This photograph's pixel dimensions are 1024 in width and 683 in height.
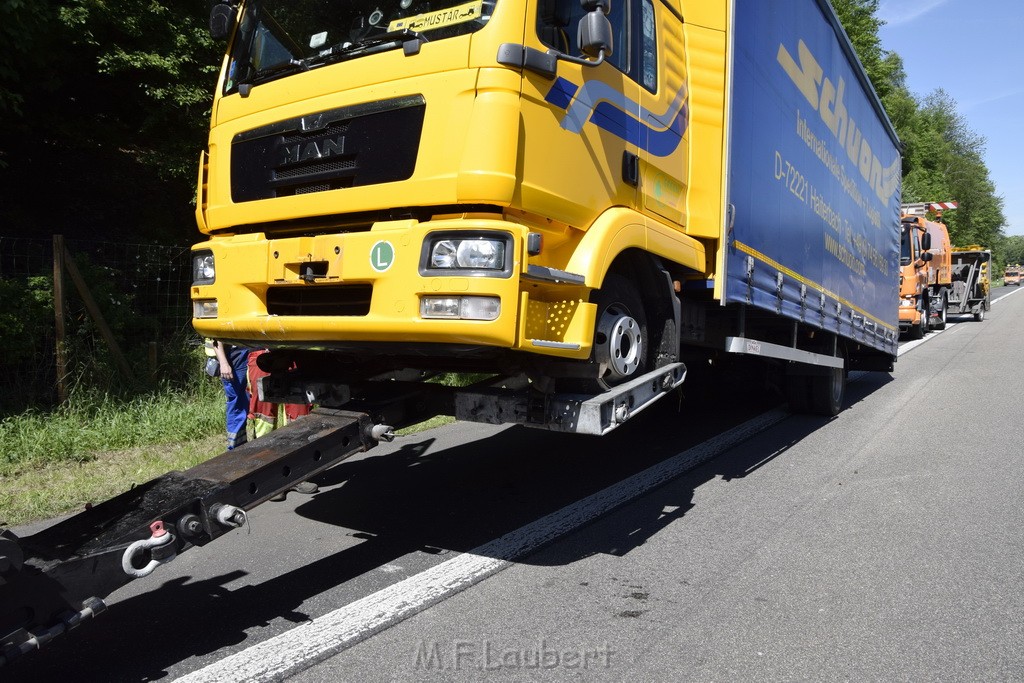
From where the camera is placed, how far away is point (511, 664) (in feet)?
9.15

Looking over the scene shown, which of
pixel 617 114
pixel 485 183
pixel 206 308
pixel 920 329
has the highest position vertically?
pixel 617 114

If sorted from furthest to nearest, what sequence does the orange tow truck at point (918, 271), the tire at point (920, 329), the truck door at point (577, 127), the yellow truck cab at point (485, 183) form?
the tire at point (920, 329), the orange tow truck at point (918, 271), the truck door at point (577, 127), the yellow truck cab at point (485, 183)

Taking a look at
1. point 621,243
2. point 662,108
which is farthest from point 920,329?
point 621,243

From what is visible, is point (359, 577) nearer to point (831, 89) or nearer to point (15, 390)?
point (15, 390)

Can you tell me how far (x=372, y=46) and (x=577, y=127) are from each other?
104 cm

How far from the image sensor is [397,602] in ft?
10.8

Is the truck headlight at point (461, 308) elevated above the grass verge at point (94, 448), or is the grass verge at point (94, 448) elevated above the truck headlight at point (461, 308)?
the truck headlight at point (461, 308)

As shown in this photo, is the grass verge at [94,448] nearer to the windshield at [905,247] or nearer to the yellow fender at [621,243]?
the yellow fender at [621,243]

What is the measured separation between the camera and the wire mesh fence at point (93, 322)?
6.75m

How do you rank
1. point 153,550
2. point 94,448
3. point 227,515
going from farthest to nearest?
point 94,448
point 227,515
point 153,550

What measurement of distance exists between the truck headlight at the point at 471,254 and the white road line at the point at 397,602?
144 centimetres

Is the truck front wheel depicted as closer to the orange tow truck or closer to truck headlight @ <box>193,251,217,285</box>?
truck headlight @ <box>193,251,217,285</box>

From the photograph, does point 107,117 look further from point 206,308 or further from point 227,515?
point 227,515

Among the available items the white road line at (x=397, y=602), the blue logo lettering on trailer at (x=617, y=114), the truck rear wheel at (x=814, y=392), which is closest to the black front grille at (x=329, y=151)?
the blue logo lettering on trailer at (x=617, y=114)
